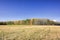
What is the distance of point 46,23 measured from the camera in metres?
14.2

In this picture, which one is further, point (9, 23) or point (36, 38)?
point (9, 23)

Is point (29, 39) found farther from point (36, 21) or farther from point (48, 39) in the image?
point (36, 21)

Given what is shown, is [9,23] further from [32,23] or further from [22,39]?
[22,39]

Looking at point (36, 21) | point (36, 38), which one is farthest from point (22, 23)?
point (36, 38)

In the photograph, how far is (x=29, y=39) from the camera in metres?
5.11

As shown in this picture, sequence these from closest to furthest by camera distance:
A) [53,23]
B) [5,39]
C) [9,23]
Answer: [5,39] → [9,23] → [53,23]

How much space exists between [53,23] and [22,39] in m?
9.22

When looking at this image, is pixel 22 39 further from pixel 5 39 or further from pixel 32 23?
pixel 32 23

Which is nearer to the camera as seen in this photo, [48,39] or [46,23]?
[48,39]

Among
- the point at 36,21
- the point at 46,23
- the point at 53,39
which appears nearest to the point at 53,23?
the point at 46,23

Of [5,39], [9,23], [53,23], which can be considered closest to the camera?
[5,39]

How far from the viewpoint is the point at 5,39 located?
16.5 feet

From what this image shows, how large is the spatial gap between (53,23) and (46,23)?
0.84m

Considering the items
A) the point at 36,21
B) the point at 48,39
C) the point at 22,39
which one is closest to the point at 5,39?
the point at 22,39
